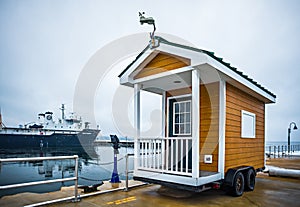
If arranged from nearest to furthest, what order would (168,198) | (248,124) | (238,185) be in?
(168,198) < (238,185) < (248,124)

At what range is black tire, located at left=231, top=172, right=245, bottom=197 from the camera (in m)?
4.27

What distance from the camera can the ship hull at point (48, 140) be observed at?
24812mm

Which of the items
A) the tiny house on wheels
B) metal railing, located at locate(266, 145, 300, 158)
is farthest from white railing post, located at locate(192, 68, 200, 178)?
metal railing, located at locate(266, 145, 300, 158)

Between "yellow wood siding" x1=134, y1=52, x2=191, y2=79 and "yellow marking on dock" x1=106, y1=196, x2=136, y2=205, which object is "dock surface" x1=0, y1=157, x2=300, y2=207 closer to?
"yellow marking on dock" x1=106, y1=196, x2=136, y2=205

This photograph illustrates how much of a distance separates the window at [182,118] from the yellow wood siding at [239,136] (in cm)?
102

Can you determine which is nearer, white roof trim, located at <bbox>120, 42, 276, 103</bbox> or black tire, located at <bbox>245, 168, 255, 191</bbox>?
white roof trim, located at <bbox>120, 42, 276, 103</bbox>

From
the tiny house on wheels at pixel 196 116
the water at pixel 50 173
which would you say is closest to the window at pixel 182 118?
the tiny house on wheels at pixel 196 116

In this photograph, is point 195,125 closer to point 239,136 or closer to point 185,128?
point 185,128

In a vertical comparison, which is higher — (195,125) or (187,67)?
(187,67)

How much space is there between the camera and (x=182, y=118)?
555 cm

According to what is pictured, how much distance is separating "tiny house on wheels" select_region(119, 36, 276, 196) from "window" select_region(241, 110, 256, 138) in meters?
0.01

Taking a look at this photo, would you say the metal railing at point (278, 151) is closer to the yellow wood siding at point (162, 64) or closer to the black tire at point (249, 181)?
the black tire at point (249, 181)

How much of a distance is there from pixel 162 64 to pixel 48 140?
1082 inches

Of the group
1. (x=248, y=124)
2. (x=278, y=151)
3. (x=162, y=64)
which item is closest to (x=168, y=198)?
(x=162, y=64)
